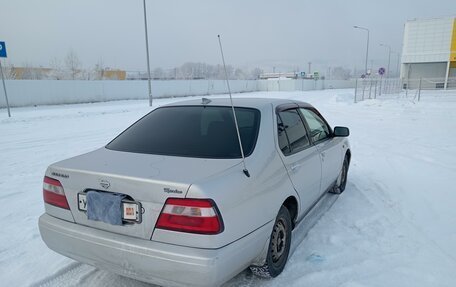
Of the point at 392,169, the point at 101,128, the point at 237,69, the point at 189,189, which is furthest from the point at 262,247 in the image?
the point at 237,69

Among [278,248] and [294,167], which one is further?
[294,167]

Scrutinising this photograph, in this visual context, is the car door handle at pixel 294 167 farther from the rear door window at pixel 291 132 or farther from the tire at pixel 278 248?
the tire at pixel 278 248

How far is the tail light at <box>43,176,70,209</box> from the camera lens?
2.59 meters

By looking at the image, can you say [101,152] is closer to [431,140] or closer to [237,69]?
[431,140]

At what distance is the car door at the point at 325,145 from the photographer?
13.2 feet

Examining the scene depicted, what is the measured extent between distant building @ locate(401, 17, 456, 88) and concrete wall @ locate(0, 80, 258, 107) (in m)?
24.9

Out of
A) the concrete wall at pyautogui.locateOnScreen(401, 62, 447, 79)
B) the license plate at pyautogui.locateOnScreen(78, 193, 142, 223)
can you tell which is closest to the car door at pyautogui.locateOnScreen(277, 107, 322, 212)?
the license plate at pyautogui.locateOnScreen(78, 193, 142, 223)

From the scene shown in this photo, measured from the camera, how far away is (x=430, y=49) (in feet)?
128

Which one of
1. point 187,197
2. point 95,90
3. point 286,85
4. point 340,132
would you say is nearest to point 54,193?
point 187,197

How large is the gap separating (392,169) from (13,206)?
642 cm

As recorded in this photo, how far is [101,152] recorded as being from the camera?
3.01m

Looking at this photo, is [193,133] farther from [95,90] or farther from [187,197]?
[95,90]

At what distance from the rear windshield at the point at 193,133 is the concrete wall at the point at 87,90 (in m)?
23.5

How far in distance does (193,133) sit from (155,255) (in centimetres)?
121
